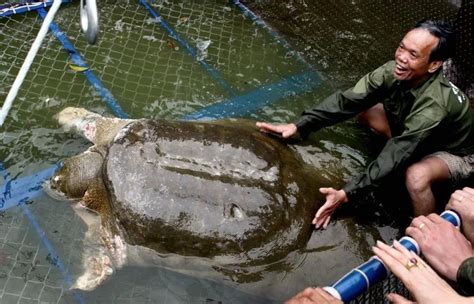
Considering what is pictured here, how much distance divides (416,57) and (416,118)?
0.37 metres

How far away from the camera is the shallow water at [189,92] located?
313cm

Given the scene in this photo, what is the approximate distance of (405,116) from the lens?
3521 mm

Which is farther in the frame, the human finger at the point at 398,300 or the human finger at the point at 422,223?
the human finger at the point at 422,223

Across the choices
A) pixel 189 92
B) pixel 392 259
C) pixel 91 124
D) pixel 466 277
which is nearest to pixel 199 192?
pixel 91 124

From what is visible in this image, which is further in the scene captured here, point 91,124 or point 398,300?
point 91,124

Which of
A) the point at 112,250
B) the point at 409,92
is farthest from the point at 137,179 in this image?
the point at 409,92

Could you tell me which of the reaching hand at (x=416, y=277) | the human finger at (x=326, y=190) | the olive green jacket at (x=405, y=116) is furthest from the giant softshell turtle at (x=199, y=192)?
the reaching hand at (x=416, y=277)

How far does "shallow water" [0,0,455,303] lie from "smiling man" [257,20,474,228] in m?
0.23

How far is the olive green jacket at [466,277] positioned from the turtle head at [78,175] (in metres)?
2.13

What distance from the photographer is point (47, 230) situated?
11.0ft

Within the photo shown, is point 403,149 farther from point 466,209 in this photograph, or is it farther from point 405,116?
point 466,209

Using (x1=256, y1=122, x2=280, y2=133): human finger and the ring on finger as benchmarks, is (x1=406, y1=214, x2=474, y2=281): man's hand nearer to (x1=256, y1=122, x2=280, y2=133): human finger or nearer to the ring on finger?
the ring on finger

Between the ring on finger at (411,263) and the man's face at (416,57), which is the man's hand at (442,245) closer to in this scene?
the ring on finger at (411,263)

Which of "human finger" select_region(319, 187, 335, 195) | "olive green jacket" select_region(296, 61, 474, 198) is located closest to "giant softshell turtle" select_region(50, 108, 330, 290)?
"human finger" select_region(319, 187, 335, 195)
